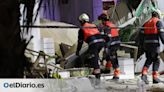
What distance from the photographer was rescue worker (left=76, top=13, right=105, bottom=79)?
317 centimetres

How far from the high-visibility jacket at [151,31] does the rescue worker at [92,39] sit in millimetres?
401

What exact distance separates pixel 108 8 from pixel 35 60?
80 centimetres

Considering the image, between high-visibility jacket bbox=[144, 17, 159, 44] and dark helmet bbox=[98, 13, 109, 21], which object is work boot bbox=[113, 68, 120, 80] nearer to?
high-visibility jacket bbox=[144, 17, 159, 44]

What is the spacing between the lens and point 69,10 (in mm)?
3125

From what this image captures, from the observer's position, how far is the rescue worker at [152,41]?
11.6 feet

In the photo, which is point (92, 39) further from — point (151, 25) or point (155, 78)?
point (155, 78)

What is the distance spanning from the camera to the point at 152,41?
3.82 metres

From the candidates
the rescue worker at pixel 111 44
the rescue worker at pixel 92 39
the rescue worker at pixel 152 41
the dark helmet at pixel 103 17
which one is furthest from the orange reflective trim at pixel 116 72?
the dark helmet at pixel 103 17

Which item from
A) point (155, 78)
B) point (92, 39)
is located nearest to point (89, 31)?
point (92, 39)

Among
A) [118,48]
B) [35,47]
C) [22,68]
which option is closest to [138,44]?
[118,48]

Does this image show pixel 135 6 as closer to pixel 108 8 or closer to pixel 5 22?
pixel 108 8

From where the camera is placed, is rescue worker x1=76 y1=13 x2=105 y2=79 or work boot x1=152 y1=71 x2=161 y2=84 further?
work boot x1=152 y1=71 x2=161 y2=84

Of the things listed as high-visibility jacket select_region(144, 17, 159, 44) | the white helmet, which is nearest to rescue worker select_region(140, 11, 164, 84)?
high-visibility jacket select_region(144, 17, 159, 44)

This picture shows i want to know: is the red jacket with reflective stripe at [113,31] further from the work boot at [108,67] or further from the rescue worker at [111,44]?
the work boot at [108,67]
